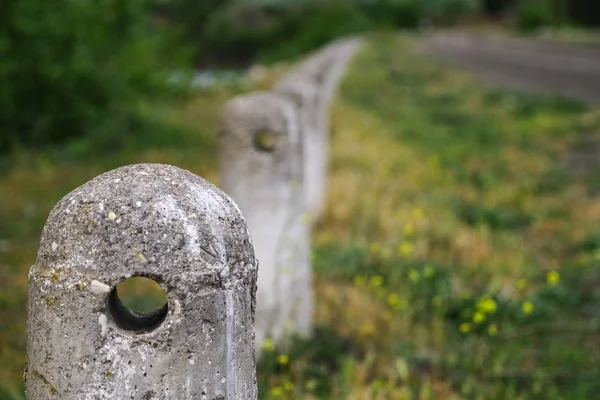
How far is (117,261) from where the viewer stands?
2.03 m

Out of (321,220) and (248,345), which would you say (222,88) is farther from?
(248,345)

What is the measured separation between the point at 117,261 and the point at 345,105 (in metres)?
14.0

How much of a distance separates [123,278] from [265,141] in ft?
8.33

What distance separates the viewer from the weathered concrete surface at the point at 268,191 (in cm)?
450

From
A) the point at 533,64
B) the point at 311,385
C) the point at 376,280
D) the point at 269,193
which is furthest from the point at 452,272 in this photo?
the point at 533,64

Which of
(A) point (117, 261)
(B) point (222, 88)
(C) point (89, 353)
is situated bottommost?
(B) point (222, 88)

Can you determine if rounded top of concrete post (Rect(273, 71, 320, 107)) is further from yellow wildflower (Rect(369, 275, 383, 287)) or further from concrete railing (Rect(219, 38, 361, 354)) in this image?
concrete railing (Rect(219, 38, 361, 354))

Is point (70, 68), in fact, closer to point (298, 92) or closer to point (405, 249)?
point (298, 92)

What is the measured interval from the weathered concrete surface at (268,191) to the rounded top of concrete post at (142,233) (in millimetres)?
2359

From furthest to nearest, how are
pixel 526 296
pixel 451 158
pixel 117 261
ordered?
pixel 451 158 → pixel 526 296 → pixel 117 261

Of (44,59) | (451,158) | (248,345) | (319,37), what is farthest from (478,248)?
(319,37)

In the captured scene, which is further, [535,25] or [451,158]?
[535,25]

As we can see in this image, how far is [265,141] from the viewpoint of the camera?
4.52 m

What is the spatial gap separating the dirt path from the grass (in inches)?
188
